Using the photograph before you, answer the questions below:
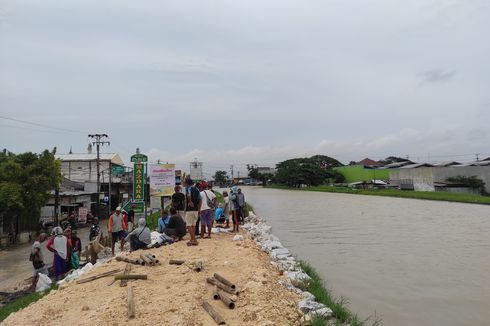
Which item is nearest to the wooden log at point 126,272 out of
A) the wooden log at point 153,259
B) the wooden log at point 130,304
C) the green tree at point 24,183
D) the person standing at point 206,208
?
the wooden log at point 153,259

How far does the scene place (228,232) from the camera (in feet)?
42.6

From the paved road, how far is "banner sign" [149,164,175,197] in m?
4.65

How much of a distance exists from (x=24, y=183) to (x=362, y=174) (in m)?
62.1

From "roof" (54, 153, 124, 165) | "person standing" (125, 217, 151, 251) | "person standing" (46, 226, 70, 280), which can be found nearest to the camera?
"person standing" (46, 226, 70, 280)

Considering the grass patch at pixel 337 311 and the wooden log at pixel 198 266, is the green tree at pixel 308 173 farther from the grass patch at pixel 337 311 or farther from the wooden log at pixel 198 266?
the wooden log at pixel 198 266

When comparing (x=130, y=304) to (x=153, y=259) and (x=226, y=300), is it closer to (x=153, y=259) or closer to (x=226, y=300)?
(x=226, y=300)

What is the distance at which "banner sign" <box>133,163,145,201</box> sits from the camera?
50.7 feet

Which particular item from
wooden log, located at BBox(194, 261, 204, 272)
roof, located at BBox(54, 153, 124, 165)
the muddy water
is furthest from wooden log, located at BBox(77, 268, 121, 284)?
roof, located at BBox(54, 153, 124, 165)

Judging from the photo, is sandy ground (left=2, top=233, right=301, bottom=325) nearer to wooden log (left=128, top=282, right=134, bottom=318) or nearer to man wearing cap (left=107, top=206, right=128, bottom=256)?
wooden log (left=128, top=282, right=134, bottom=318)

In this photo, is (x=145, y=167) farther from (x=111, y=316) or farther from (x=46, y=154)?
(x=111, y=316)

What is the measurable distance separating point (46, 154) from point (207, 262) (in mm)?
16585

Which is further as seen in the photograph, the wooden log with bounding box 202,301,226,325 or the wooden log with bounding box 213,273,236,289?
the wooden log with bounding box 213,273,236,289

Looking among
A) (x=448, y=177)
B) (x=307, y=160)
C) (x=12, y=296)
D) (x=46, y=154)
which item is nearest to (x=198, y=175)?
(x=46, y=154)

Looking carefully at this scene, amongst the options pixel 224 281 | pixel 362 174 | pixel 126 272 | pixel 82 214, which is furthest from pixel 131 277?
pixel 362 174
